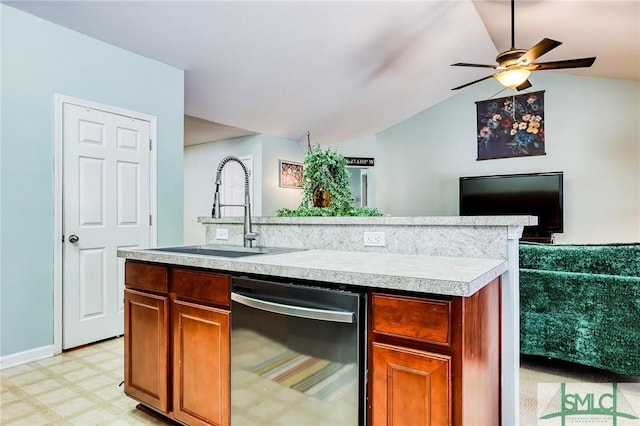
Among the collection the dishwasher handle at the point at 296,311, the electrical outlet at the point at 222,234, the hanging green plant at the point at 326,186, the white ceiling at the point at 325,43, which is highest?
the white ceiling at the point at 325,43

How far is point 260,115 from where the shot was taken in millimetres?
5633

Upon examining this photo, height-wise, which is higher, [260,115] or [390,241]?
[260,115]

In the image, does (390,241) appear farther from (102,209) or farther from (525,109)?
(525,109)

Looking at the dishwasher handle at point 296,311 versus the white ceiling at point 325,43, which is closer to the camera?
the dishwasher handle at point 296,311

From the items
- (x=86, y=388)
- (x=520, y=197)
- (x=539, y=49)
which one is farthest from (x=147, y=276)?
(x=520, y=197)

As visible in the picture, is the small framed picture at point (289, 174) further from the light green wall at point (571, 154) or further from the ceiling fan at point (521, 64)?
the ceiling fan at point (521, 64)

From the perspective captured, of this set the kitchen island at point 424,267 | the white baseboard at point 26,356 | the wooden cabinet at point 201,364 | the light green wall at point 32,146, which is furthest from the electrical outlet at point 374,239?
the white baseboard at point 26,356

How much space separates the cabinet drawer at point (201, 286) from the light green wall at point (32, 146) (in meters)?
1.85

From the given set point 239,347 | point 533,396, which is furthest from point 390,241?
point 533,396

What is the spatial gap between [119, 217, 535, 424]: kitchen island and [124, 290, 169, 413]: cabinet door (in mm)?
209

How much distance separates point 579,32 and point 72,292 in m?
5.47

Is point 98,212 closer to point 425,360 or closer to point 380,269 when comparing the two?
point 380,269

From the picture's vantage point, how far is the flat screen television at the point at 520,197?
5.52m

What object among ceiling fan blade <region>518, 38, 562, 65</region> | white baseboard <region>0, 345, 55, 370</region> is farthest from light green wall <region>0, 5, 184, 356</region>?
ceiling fan blade <region>518, 38, 562, 65</region>
